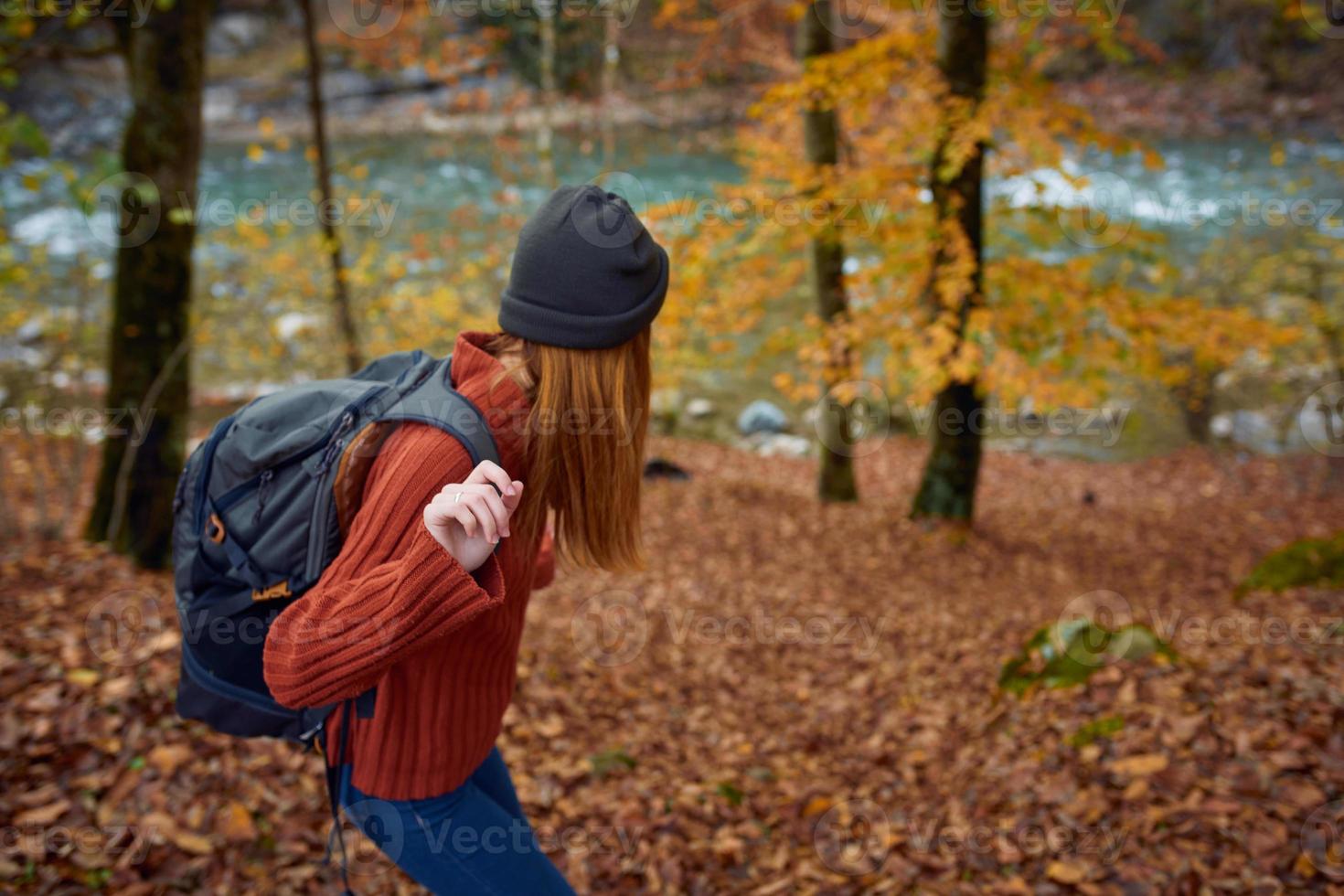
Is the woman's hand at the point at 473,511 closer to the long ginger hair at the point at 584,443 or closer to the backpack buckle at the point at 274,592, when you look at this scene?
the long ginger hair at the point at 584,443

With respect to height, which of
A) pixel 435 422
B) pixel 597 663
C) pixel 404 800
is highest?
pixel 435 422

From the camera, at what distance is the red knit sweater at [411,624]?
1476mm

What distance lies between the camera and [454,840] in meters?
1.84

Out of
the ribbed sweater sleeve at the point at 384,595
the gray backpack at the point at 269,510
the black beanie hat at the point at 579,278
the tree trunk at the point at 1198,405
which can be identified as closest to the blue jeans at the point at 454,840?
the gray backpack at the point at 269,510

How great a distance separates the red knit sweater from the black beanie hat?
0.15 meters

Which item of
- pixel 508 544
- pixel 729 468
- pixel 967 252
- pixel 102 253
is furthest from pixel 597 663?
pixel 102 253

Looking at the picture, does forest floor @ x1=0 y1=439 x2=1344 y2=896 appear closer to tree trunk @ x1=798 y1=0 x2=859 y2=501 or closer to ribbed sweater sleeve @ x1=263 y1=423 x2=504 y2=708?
ribbed sweater sleeve @ x1=263 y1=423 x2=504 y2=708

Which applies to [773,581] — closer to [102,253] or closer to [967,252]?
[967,252]

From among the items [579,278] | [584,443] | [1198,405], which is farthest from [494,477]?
[1198,405]

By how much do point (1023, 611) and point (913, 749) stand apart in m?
2.79

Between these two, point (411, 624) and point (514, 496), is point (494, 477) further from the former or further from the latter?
point (411, 624)

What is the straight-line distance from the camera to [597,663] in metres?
5.16

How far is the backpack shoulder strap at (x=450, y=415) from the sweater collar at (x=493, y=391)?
0.10 ft

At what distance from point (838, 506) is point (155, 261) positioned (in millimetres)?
7145
